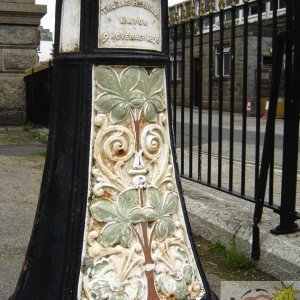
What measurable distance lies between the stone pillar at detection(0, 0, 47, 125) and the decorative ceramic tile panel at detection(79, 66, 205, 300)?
10.6 m

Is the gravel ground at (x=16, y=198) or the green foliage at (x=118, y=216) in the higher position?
the green foliage at (x=118, y=216)

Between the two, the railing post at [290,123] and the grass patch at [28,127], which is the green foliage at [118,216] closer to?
the railing post at [290,123]

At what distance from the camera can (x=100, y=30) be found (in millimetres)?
2186

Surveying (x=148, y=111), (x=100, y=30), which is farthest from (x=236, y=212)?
(x=100, y=30)

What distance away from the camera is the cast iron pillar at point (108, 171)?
2.18m

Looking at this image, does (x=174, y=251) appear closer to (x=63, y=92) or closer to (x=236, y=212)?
(x=63, y=92)

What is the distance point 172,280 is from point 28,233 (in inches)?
87.2

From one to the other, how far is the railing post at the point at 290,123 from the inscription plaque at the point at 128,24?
131 centimetres

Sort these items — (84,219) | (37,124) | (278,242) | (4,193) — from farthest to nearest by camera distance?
1. (37,124)
2. (4,193)
3. (278,242)
4. (84,219)

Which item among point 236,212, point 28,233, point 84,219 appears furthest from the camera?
point 28,233

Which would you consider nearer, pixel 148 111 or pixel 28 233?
pixel 148 111

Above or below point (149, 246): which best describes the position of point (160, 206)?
above

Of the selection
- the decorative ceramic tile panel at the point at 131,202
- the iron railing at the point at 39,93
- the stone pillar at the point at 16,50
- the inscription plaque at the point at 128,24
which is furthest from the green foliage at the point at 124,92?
the stone pillar at the point at 16,50

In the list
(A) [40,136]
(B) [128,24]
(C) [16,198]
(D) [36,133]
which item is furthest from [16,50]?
(B) [128,24]
